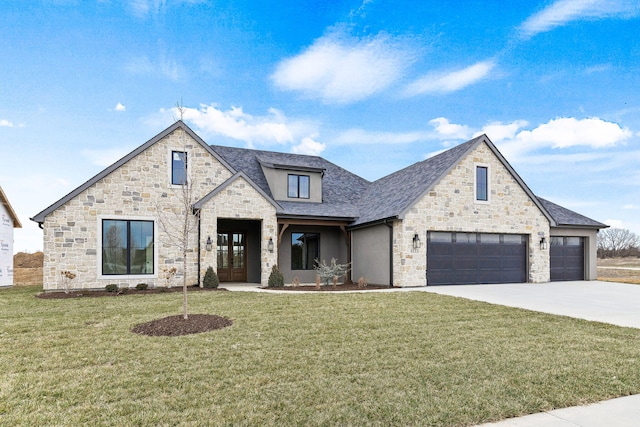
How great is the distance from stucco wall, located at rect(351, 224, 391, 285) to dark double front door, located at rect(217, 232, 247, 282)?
552cm

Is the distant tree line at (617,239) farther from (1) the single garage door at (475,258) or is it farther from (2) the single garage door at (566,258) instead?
(1) the single garage door at (475,258)

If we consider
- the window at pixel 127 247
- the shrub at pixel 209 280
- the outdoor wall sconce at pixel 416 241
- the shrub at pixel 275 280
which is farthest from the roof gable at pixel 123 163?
the outdoor wall sconce at pixel 416 241

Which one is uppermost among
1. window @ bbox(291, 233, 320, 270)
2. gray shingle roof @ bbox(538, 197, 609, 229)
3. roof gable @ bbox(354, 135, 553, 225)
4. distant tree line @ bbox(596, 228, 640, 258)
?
roof gable @ bbox(354, 135, 553, 225)

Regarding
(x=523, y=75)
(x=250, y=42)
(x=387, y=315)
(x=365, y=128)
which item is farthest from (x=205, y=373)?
(x=365, y=128)

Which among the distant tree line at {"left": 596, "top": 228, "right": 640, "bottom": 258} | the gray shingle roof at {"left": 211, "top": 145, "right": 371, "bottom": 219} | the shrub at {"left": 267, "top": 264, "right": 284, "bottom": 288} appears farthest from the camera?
the distant tree line at {"left": 596, "top": 228, "right": 640, "bottom": 258}

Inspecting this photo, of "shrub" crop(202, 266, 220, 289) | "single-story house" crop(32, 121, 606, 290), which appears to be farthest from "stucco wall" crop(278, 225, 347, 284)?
"shrub" crop(202, 266, 220, 289)

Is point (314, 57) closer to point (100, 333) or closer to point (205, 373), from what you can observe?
point (100, 333)

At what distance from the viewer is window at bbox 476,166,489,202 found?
17.3m

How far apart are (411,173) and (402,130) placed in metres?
5.37

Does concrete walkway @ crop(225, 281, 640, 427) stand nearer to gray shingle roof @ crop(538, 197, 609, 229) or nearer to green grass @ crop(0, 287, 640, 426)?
green grass @ crop(0, 287, 640, 426)

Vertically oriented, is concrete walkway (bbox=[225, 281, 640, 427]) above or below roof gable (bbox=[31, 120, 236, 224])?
below

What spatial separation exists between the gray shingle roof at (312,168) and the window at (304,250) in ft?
5.56

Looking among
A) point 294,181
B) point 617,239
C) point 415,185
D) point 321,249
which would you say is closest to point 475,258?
point 415,185

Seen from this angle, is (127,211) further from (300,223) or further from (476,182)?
(476,182)
